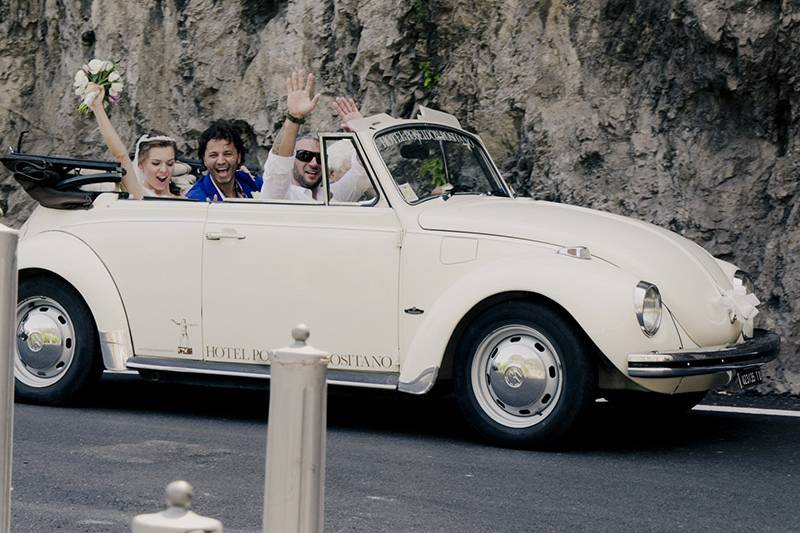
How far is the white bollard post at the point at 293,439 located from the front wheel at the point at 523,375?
3.80 m

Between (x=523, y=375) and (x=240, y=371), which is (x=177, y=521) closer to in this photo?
(x=523, y=375)

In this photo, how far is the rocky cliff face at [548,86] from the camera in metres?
10.5

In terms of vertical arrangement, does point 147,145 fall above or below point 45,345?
above

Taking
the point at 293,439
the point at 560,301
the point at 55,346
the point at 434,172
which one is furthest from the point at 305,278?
the point at 293,439

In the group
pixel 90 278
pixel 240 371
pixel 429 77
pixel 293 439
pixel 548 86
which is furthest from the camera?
pixel 429 77

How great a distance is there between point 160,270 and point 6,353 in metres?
4.48

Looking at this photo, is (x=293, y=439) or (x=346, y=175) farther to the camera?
(x=346, y=175)

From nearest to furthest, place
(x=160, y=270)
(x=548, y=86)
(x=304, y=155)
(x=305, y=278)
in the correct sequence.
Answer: (x=305, y=278), (x=160, y=270), (x=304, y=155), (x=548, y=86)

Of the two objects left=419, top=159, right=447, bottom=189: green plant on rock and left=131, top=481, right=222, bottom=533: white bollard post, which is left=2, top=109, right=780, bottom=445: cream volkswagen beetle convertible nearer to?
left=419, top=159, right=447, bottom=189: green plant on rock

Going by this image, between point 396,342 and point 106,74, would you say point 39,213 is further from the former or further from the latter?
point 396,342

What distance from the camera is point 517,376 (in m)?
7.08

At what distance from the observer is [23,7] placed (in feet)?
53.7

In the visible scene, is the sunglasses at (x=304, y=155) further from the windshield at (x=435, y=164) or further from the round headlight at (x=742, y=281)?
the round headlight at (x=742, y=281)

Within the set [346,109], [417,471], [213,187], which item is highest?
[346,109]
